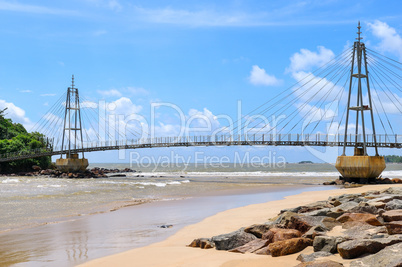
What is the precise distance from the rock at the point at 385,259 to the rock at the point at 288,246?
1.25 metres

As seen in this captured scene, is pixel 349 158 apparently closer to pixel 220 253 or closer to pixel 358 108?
pixel 358 108

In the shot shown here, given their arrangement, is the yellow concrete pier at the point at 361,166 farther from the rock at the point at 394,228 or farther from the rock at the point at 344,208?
the rock at the point at 394,228

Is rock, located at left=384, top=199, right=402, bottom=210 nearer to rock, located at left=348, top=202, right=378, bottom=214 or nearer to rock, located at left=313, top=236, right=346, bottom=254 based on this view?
rock, located at left=348, top=202, right=378, bottom=214

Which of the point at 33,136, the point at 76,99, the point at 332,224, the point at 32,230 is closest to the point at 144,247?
the point at 332,224

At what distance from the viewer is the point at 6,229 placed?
11.6 meters

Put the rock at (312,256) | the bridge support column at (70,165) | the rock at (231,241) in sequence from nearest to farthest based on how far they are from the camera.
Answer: the rock at (312,256) < the rock at (231,241) < the bridge support column at (70,165)

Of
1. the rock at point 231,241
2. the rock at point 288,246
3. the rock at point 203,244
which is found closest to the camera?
the rock at point 288,246

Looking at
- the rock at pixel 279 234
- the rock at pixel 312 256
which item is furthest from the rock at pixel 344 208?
the rock at pixel 312 256

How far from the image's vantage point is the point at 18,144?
2832 inches

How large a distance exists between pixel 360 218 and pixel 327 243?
90.8 inches

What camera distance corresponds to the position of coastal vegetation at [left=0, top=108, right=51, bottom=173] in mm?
70562

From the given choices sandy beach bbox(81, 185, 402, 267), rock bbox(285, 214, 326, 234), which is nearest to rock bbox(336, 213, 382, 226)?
rock bbox(285, 214, 326, 234)

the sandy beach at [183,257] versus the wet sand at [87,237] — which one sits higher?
the sandy beach at [183,257]

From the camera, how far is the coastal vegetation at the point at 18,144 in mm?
70562
